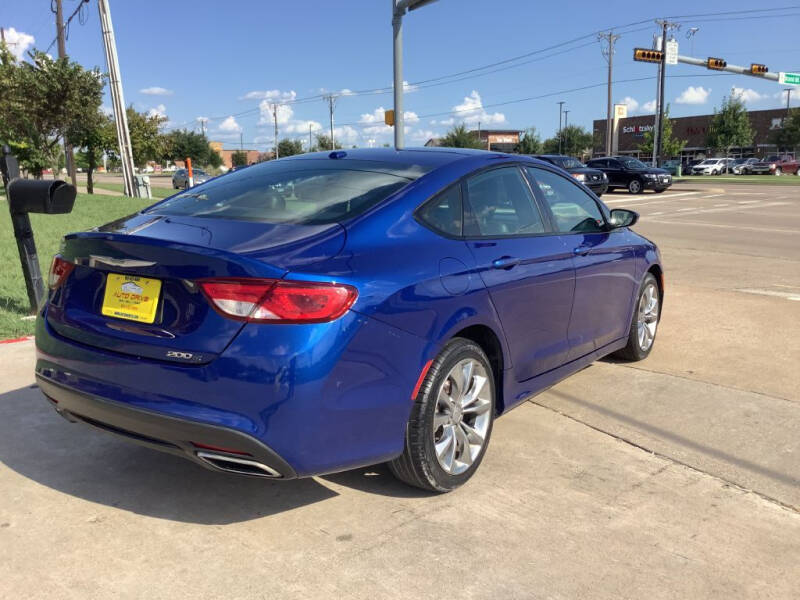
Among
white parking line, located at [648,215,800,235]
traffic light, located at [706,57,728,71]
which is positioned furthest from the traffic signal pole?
white parking line, located at [648,215,800,235]

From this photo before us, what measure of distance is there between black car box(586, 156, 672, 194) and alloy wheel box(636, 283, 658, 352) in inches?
1000

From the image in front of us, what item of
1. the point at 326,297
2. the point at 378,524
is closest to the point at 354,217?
the point at 326,297

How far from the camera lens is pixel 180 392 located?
259 cm

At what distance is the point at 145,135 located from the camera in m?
34.9

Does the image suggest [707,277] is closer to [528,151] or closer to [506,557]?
[506,557]

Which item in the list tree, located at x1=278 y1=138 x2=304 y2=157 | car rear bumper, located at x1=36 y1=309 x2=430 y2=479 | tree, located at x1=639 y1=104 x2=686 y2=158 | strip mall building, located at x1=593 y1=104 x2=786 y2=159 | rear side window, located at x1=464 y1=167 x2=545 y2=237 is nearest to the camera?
car rear bumper, located at x1=36 y1=309 x2=430 y2=479

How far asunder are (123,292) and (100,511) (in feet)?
3.27

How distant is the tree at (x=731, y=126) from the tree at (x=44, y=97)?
58.4 metres

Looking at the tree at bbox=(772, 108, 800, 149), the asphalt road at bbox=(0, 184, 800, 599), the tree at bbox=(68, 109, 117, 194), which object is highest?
the tree at bbox=(772, 108, 800, 149)

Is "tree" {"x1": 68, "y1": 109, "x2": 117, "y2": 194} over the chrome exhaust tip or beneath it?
over

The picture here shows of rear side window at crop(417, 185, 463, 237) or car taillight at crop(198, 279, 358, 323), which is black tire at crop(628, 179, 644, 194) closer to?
rear side window at crop(417, 185, 463, 237)

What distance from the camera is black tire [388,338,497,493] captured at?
297 cm

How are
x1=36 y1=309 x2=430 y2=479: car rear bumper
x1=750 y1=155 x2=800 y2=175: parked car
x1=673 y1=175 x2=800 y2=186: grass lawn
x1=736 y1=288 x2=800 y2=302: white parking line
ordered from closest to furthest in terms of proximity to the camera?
x1=36 y1=309 x2=430 y2=479: car rear bumper
x1=736 y1=288 x2=800 y2=302: white parking line
x1=673 y1=175 x2=800 y2=186: grass lawn
x1=750 y1=155 x2=800 y2=175: parked car

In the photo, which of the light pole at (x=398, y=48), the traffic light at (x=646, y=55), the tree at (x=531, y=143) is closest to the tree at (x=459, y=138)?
the tree at (x=531, y=143)
